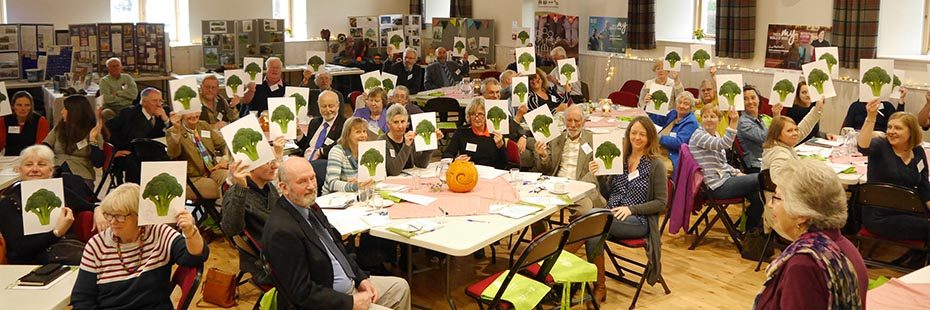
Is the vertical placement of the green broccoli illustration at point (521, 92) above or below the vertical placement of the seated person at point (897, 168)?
above

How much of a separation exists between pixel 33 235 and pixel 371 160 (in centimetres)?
208

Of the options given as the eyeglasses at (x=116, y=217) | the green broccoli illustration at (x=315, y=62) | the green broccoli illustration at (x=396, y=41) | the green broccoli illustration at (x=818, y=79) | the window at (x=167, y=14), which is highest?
the window at (x=167, y=14)

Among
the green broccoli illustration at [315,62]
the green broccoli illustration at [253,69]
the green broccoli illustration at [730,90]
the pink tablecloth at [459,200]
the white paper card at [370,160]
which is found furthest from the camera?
the green broccoli illustration at [315,62]

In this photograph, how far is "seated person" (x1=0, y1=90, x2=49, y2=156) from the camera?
828 centimetres

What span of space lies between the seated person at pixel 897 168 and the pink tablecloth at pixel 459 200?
257cm

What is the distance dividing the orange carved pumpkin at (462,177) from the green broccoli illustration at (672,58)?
498cm

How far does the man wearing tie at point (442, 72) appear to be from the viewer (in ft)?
43.3

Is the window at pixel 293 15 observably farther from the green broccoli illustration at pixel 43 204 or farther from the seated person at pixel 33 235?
the green broccoli illustration at pixel 43 204

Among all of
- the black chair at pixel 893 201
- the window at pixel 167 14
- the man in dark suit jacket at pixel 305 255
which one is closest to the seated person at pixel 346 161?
the man in dark suit jacket at pixel 305 255

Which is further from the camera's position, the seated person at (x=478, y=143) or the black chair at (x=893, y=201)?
the seated person at (x=478, y=143)

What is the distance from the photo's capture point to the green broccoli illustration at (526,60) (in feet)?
34.7

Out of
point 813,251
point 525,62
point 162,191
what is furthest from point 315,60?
point 813,251

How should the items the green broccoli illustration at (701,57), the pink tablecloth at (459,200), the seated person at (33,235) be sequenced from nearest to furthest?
the seated person at (33,235) → the pink tablecloth at (459,200) → the green broccoli illustration at (701,57)

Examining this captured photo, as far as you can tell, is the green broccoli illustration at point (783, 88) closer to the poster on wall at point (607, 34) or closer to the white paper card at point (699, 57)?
the white paper card at point (699, 57)
